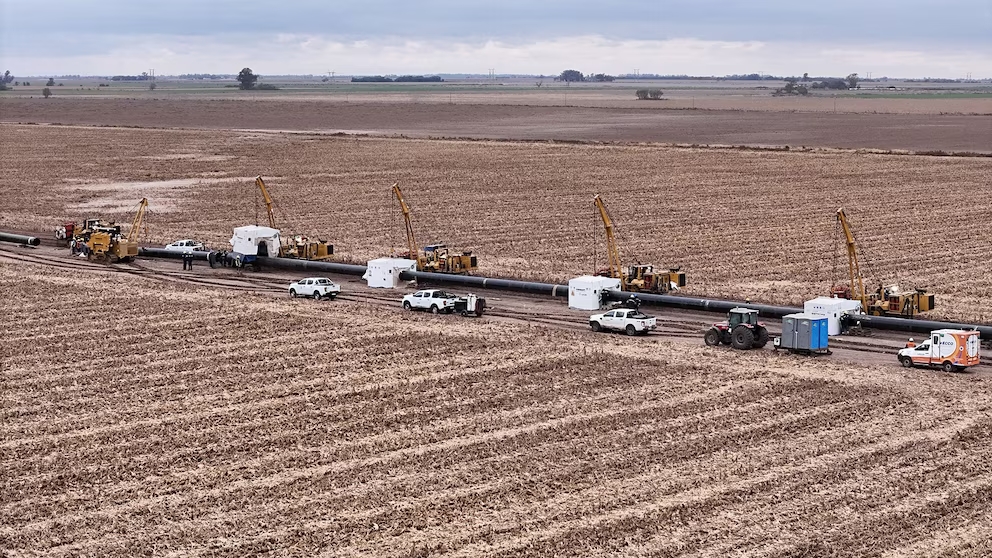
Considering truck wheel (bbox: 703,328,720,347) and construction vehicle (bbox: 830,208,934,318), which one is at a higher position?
construction vehicle (bbox: 830,208,934,318)

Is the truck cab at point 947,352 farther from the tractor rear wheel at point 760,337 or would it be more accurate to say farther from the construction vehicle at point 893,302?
the construction vehicle at point 893,302

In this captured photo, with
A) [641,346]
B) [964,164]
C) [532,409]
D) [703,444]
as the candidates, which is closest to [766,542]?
[703,444]

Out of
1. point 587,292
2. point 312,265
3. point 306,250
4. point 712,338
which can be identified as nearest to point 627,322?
point 712,338

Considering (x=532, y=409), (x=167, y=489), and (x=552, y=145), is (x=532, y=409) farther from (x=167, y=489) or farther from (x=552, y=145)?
(x=552, y=145)

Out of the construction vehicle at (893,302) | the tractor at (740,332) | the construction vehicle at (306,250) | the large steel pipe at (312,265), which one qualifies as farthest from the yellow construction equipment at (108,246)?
the construction vehicle at (893,302)

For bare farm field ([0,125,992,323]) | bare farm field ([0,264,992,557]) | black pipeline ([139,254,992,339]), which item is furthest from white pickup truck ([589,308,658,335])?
bare farm field ([0,125,992,323])

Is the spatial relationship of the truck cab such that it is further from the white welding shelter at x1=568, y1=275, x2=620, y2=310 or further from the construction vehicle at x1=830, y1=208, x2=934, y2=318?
the white welding shelter at x1=568, y1=275, x2=620, y2=310

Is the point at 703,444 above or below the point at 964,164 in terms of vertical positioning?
below
